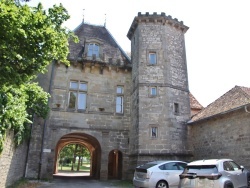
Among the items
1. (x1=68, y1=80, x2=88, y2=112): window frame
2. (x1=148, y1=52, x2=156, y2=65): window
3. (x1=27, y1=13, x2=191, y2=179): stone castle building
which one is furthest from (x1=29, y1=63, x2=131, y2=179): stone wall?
(x1=148, y1=52, x2=156, y2=65): window

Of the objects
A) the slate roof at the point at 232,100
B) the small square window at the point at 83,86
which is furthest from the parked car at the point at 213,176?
the small square window at the point at 83,86

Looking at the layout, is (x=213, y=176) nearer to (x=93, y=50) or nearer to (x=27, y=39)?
(x=27, y=39)

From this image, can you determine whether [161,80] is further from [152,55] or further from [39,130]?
[39,130]

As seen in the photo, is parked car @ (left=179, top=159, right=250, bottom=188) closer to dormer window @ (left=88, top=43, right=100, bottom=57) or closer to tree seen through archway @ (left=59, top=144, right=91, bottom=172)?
dormer window @ (left=88, top=43, right=100, bottom=57)

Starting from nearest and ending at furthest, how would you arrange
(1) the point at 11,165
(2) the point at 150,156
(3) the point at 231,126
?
(1) the point at 11,165 < (3) the point at 231,126 < (2) the point at 150,156

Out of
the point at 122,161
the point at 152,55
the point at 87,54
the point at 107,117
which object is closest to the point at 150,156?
the point at 122,161

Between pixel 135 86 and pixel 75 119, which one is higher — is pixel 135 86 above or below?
above

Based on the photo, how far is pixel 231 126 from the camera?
12555 millimetres

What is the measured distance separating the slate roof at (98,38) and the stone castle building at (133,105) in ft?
0.38

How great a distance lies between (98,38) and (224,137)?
11.7 m

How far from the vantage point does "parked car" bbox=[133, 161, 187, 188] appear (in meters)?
10.2

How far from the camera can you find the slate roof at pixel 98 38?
18306 mm

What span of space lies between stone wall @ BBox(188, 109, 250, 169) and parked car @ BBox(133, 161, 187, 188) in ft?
10.7

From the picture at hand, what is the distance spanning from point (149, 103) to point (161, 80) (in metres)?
1.74
